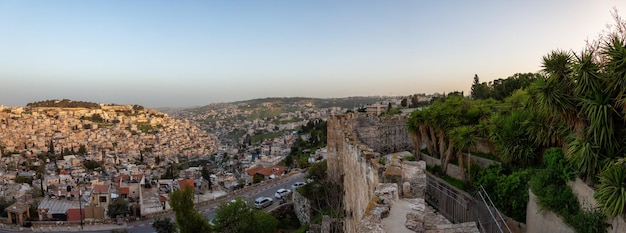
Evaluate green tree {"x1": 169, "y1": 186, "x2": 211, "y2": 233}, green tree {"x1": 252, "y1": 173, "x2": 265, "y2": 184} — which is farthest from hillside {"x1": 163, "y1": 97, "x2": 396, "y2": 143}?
green tree {"x1": 169, "y1": 186, "x2": 211, "y2": 233}

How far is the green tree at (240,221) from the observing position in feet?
60.6

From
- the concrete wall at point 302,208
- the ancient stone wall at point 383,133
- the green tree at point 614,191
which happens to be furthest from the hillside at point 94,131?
the green tree at point 614,191

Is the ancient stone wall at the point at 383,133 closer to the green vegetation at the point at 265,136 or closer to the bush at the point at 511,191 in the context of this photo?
the bush at the point at 511,191

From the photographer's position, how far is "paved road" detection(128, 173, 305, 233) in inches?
1119

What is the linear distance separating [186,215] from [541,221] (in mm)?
14495

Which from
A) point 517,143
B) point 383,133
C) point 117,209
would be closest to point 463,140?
point 517,143

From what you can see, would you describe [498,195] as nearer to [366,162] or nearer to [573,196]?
[573,196]

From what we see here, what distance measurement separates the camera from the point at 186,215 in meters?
17.6

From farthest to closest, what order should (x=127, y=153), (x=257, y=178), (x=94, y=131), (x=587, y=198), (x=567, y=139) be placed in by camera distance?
(x=94, y=131)
(x=127, y=153)
(x=257, y=178)
(x=567, y=139)
(x=587, y=198)

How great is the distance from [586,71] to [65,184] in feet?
183

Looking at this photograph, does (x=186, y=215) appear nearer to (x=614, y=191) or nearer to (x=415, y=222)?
(x=415, y=222)

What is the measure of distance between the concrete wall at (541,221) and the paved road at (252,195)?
63.4 feet

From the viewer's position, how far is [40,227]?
29.3 metres

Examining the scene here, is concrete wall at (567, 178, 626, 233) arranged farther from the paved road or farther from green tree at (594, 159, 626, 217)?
the paved road
